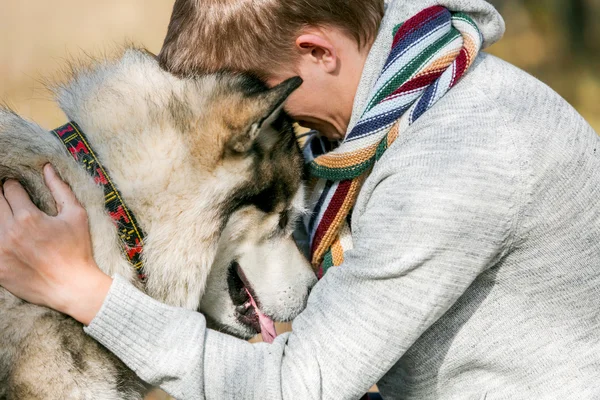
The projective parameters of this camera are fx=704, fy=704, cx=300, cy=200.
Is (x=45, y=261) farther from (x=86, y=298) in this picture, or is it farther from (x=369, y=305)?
(x=369, y=305)

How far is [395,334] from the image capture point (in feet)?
5.18

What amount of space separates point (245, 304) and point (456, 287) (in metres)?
0.76

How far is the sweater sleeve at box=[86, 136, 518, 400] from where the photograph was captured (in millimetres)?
1539

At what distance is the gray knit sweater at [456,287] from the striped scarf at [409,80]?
51 mm

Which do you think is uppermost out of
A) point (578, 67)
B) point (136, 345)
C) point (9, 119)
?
point (9, 119)

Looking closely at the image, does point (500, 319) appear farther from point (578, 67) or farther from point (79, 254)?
point (578, 67)

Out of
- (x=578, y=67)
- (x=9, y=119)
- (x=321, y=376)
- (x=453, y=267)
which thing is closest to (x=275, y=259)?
(x=321, y=376)

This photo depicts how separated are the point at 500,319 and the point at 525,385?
0.17m

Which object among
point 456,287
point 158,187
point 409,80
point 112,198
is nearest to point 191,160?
point 158,187

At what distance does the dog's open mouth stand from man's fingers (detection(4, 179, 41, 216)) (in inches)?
24.1

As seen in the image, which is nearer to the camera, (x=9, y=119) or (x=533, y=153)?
(x=533, y=153)

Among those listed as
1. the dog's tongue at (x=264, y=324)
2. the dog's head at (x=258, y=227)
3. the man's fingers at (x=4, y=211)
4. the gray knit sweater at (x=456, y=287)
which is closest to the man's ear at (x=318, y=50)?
the dog's head at (x=258, y=227)

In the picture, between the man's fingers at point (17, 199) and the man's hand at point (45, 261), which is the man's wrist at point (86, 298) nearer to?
the man's hand at point (45, 261)

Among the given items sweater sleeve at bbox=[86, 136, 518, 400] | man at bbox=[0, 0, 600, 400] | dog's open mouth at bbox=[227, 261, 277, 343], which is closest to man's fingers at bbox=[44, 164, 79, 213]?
man at bbox=[0, 0, 600, 400]
